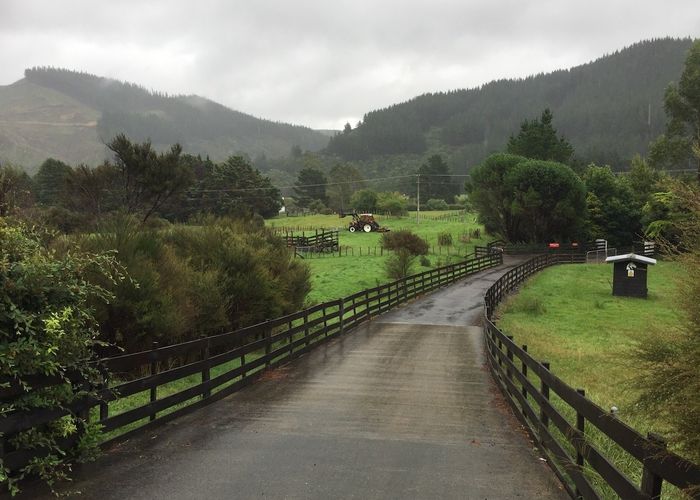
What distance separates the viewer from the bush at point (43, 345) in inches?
183

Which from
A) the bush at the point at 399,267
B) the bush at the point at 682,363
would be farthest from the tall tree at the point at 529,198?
the bush at the point at 682,363

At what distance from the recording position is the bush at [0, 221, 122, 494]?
183 inches

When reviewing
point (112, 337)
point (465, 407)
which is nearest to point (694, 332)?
point (465, 407)

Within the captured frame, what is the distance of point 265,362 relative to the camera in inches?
424

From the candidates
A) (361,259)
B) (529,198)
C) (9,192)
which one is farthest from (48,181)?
(9,192)

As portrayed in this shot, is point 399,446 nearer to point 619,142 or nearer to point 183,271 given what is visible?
point 183,271

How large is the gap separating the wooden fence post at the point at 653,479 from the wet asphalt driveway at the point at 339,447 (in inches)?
66.6

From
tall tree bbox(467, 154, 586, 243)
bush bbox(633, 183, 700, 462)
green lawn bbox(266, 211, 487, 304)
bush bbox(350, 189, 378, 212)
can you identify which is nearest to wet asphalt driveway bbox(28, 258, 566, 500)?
bush bbox(633, 183, 700, 462)

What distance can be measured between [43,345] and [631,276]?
32.9 metres

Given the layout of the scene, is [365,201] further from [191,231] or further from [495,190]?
[191,231]

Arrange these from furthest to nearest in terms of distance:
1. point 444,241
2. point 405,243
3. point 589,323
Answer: point 444,241 → point 405,243 → point 589,323

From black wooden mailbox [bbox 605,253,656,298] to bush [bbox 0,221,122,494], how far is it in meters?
31.9

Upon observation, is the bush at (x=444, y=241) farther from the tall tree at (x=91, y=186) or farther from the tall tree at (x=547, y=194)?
the tall tree at (x=91, y=186)

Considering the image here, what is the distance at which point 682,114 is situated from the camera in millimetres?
47469
